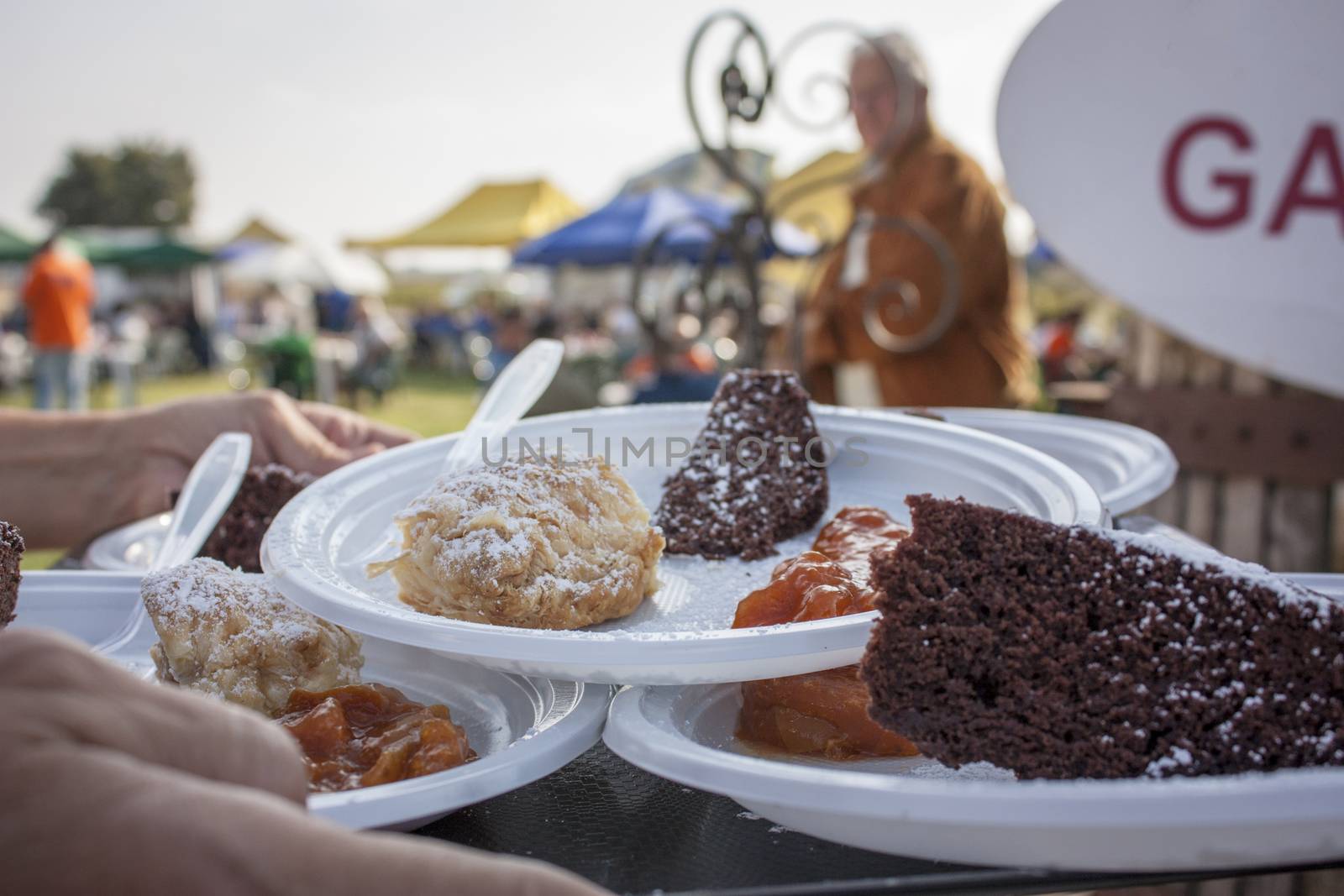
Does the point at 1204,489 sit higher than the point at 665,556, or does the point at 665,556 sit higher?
the point at 665,556

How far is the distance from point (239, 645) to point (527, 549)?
320mm

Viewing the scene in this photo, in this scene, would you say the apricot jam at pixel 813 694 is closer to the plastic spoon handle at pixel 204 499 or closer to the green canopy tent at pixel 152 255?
the plastic spoon handle at pixel 204 499

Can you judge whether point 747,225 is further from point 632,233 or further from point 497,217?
point 497,217

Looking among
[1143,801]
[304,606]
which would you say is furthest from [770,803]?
[304,606]

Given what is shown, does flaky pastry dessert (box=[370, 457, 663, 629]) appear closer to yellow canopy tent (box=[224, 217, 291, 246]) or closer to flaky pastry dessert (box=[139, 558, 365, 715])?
flaky pastry dessert (box=[139, 558, 365, 715])

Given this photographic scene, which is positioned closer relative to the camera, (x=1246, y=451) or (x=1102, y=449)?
(x=1102, y=449)

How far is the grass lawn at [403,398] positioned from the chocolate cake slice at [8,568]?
1008cm

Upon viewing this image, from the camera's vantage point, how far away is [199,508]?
1.39m

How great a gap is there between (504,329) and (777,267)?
4526mm

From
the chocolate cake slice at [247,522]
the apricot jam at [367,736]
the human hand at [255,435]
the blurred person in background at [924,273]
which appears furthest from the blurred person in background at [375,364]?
the apricot jam at [367,736]

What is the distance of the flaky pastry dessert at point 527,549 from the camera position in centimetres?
107

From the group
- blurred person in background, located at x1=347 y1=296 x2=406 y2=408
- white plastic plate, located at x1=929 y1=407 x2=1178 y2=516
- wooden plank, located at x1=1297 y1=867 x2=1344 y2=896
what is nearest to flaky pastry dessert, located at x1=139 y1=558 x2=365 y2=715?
white plastic plate, located at x1=929 y1=407 x2=1178 y2=516

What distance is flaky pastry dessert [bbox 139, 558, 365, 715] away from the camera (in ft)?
3.25

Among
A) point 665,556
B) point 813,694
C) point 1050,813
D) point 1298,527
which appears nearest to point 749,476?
point 665,556
